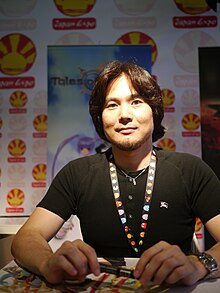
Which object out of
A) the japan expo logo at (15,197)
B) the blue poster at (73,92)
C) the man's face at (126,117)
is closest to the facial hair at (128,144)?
the man's face at (126,117)

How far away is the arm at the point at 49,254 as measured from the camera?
0.70m

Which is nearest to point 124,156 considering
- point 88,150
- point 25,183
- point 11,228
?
point 11,228

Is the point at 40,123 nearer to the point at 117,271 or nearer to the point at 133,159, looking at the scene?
the point at 133,159

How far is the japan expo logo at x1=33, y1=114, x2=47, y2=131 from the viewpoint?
2.63 meters

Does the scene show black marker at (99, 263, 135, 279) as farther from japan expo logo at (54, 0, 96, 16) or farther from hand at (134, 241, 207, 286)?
japan expo logo at (54, 0, 96, 16)

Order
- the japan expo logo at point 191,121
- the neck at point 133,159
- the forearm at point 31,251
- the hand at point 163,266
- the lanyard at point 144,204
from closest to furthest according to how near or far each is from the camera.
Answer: the hand at point 163,266
the forearm at point 31,251
the lanyard at point 144,204
the neck at point 133,159
the japan expo logo at point 191,121

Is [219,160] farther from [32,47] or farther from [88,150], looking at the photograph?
[32,47]

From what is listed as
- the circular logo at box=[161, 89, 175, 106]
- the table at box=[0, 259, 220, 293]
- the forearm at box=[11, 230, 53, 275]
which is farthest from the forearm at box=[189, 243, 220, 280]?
the circular logo at box=[161, 89, 175, 106]

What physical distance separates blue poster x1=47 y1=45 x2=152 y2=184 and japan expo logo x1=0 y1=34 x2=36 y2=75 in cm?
18

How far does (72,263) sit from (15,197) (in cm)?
205

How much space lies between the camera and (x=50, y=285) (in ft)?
2.42

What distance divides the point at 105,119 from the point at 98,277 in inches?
24.1

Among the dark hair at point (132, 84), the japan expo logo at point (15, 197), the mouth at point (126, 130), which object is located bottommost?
the japan expo logo at point (15, 197)

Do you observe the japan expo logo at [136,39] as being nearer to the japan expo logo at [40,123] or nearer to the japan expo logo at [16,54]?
the japan expo logo at [16,54]
